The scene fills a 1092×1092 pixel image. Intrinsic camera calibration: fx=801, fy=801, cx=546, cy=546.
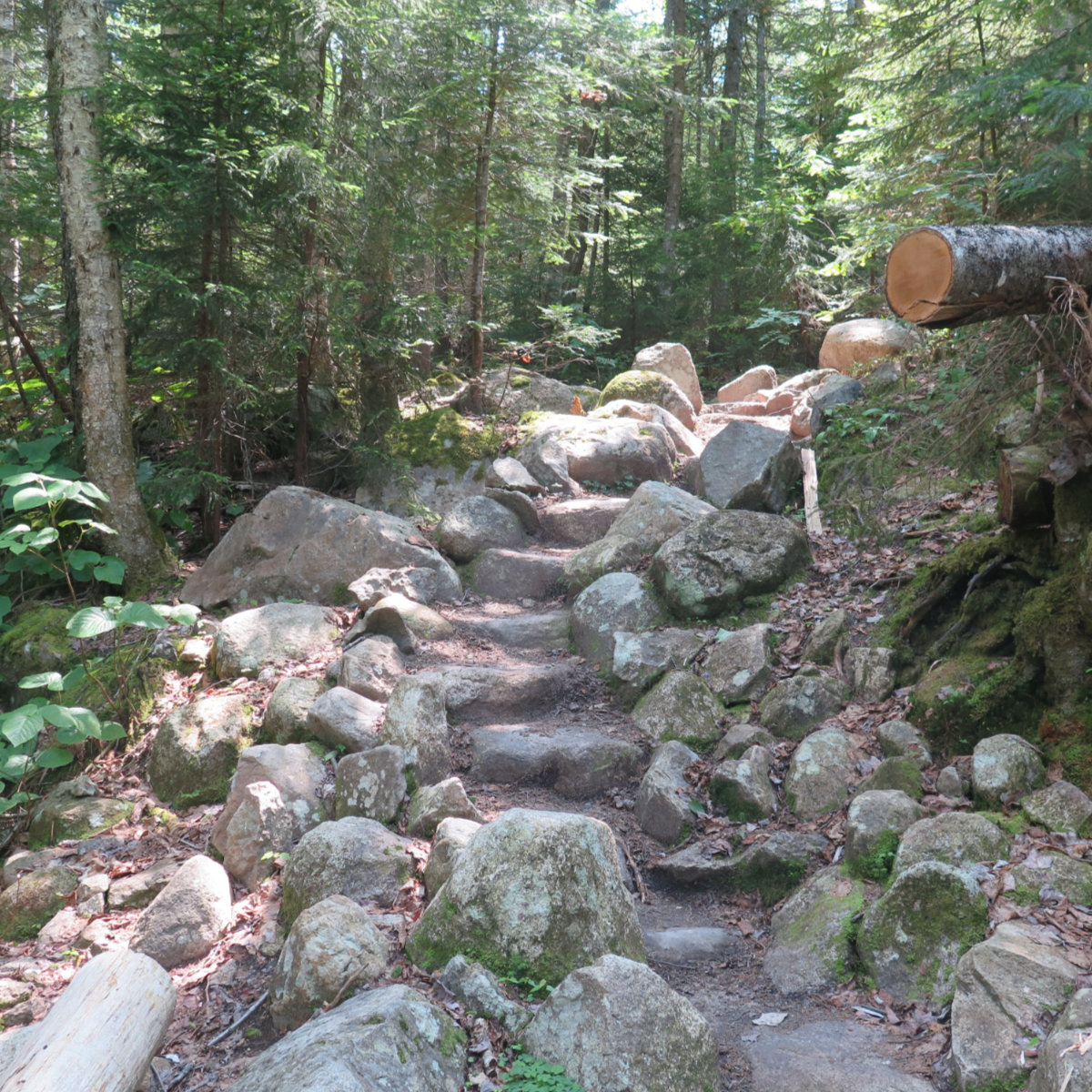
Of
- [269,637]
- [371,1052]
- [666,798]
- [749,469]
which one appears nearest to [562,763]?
[666,798]

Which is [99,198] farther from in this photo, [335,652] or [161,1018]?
[161,1018]

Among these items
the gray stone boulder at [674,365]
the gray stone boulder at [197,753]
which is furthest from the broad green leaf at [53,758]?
the gray stone boulder at [674,365]

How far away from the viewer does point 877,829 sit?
4.15 m

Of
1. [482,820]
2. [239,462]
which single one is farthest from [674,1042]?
[239,462]

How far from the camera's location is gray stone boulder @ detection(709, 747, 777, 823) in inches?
191

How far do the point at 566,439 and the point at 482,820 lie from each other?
6.26m

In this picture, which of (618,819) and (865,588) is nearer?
(618,819)

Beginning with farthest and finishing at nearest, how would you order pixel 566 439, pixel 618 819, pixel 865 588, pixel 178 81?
1. pixel 566 439
2. pixel 178 81
3. pixel 865 588
4. pixel 618 819

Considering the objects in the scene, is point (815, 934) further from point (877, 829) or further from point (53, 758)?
point (53, 758)

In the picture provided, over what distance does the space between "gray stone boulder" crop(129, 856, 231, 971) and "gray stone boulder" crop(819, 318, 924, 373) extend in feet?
33.9

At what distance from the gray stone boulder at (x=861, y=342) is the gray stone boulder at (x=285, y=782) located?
373 inches

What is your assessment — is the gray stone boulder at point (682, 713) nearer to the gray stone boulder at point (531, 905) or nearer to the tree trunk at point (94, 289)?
the gray stone boulder at point (531, 905)

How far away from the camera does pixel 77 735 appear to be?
5238 mm

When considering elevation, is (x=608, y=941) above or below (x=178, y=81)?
below
